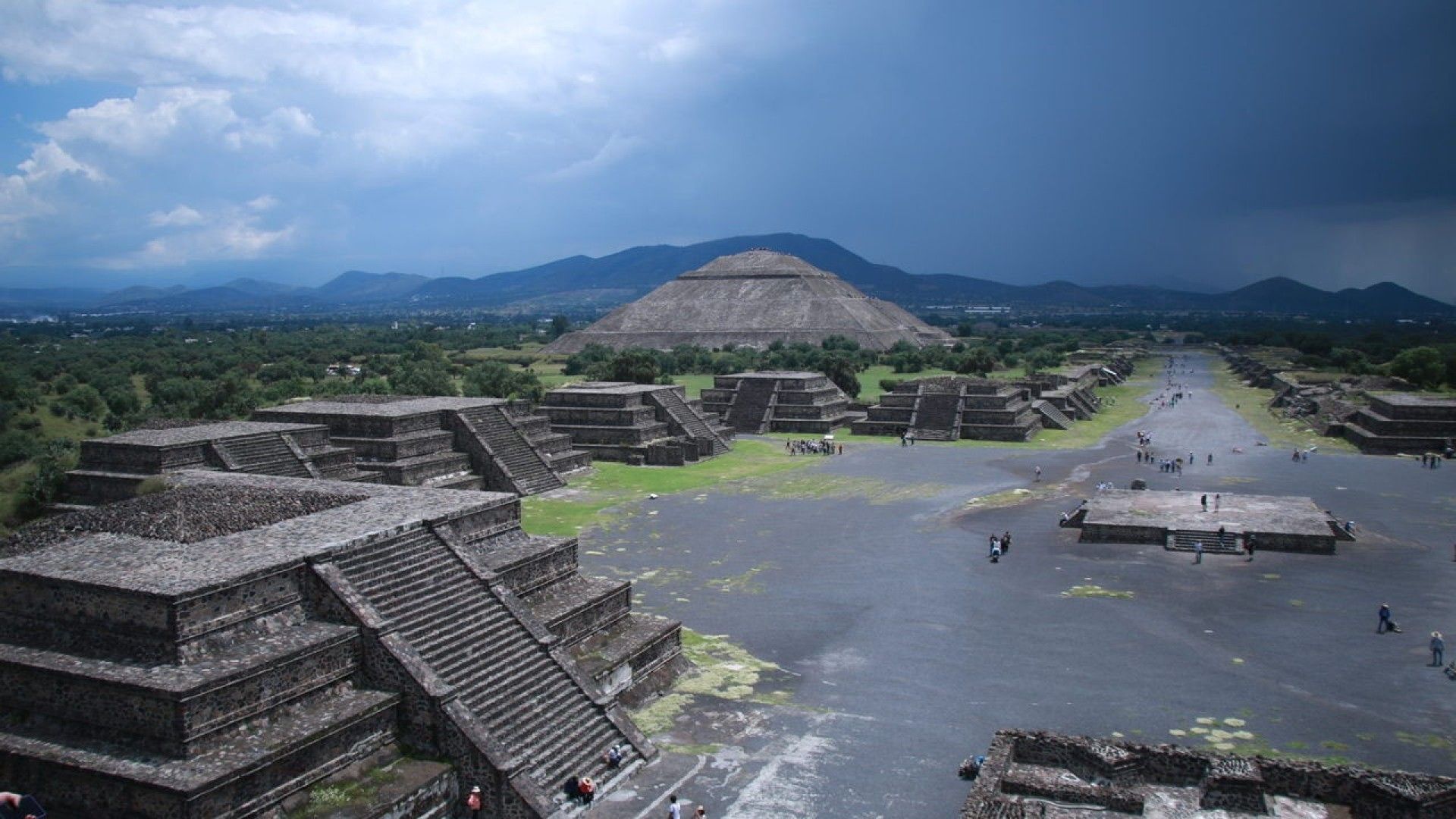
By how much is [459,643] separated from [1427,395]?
5769cm

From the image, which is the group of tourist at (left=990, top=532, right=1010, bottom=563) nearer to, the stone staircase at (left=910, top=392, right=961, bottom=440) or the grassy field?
the stone staircase at (left=910, top=392, right=961, bottom=440)

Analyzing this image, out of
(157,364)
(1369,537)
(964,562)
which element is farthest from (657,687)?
(157,364)

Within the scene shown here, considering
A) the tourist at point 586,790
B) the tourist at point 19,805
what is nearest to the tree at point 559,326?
the tourist at point 586,790

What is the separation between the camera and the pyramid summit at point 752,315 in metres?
115

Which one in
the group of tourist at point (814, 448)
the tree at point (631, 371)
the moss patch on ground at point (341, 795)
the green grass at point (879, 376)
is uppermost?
the tree at point (631, 371)

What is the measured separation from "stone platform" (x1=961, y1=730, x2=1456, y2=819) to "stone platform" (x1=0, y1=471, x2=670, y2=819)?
5356 mm

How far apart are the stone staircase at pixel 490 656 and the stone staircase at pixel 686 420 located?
3096 centimetres

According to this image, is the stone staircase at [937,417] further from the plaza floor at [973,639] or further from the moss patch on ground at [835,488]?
the plaza floor at [973,639]

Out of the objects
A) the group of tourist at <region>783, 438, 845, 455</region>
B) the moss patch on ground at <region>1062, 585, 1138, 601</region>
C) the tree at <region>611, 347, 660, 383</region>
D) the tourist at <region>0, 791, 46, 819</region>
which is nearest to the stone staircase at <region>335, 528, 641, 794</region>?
the tourist at <region>0, 791, 46, 819</region>

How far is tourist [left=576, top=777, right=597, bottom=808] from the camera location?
13.2 m

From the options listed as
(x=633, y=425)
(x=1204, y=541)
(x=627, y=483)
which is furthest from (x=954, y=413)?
(x=1204, y=541)

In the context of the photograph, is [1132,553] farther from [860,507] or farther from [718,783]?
[718,783]

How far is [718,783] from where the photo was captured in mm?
14141

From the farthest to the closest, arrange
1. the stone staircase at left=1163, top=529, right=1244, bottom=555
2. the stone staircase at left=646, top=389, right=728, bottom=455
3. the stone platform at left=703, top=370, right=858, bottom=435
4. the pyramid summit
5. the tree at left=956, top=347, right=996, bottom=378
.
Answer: the pyramid summit < the tree at left=956, top=347, right=996, bottom=378 < the stone platform at left=703, top=370, right=858, bottom=435 < the stone staircase at left=646, top=389, right=728, bottom=455 < the stone staircase at left=1163, top=529, right=1244, bottom=555
